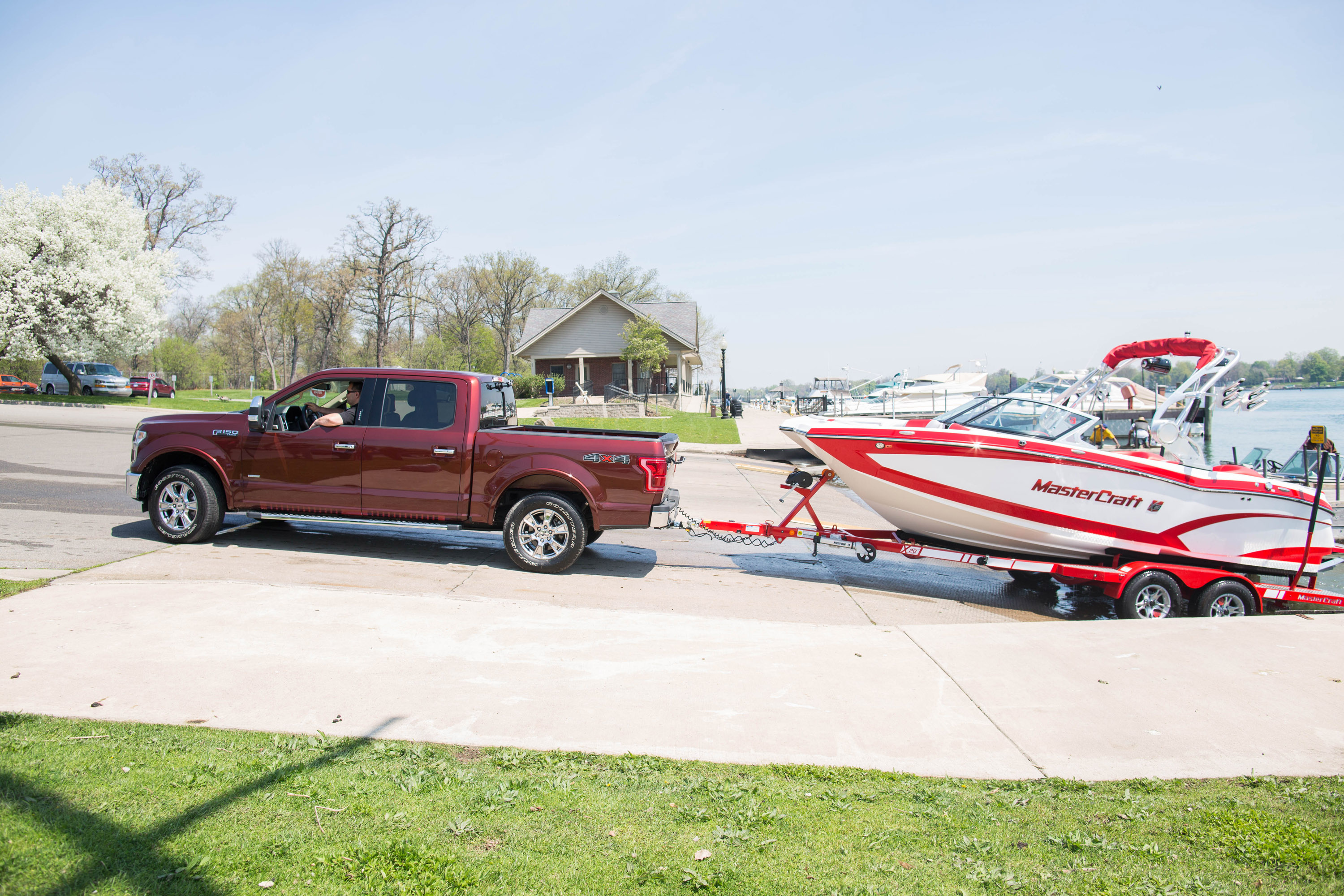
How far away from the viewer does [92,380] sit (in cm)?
3884

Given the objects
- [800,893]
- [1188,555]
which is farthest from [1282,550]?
[800,893]

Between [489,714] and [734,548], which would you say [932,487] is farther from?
[489,714]

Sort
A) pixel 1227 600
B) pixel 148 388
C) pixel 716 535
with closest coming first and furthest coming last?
pixel 1227 600
pixel 716 535
pixel 148 388

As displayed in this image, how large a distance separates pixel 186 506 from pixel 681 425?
73.5ft

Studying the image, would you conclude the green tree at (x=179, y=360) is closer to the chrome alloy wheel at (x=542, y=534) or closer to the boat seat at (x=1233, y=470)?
the chrome alloy wheel at (x=542, y=534)

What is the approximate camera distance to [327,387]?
27.8ft

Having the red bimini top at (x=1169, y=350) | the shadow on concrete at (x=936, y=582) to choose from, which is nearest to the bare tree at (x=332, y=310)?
the shadow on concrete at (x=936, y=582)

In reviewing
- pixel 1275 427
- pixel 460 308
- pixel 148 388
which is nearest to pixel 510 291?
pixel 460 308

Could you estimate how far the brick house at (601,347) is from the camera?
133ft

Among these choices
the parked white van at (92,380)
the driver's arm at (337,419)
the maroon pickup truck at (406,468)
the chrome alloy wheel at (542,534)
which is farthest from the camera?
the parked white van at (92,380)

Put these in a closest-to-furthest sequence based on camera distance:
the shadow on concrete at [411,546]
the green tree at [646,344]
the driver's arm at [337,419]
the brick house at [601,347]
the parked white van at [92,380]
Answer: the driver's arm at [337,419] < the shadow on concrete at [411,546] < the green tree at [646,344] < the parked white van at [92,380] < the brick house at [601,347]

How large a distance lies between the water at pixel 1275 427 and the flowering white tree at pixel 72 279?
38.8 metres

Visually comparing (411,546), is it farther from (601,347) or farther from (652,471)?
(601,347)

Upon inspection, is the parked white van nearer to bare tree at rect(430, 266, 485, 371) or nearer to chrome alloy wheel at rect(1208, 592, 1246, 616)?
bare tree at rect(430, 266, 485, 371)
